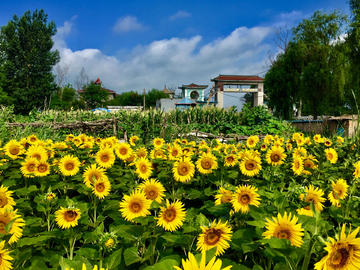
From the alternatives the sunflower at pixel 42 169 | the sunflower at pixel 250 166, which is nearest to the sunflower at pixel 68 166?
the sunflower at pixel 42 169

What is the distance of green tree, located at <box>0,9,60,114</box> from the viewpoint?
106 ft

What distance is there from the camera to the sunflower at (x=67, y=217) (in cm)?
135

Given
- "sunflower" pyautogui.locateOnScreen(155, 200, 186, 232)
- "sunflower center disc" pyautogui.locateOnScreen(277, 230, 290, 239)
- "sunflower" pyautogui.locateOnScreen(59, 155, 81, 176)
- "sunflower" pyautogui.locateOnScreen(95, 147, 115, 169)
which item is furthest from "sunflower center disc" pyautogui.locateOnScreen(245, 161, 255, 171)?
"sunflower" pyautogui.locateOnScreen(59, 155, 81, 176)

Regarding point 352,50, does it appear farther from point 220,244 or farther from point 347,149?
point 220,244

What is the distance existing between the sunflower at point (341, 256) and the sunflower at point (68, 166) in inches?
77.5

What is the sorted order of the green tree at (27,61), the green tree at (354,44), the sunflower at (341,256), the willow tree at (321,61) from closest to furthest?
1. the sunflower at (341,256)
2. the green tree at (354,44)
3. the willow tree at (321,61)
4. the green tree at (27,61)

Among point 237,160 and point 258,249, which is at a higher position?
→ point 237,160

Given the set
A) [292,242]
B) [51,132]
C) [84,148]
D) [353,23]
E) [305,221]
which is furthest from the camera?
[353,23]

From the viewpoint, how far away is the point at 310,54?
74.6 feet

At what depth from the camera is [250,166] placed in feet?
6.82

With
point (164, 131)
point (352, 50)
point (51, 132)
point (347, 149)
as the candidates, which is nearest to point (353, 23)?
point (352, 50)

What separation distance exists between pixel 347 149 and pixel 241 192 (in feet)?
9.97

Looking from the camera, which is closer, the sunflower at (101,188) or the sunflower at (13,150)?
the sunflower at (101,188)

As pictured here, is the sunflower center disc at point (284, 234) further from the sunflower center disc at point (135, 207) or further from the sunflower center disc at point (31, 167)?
the sunflower center disc at point (31, 167)
